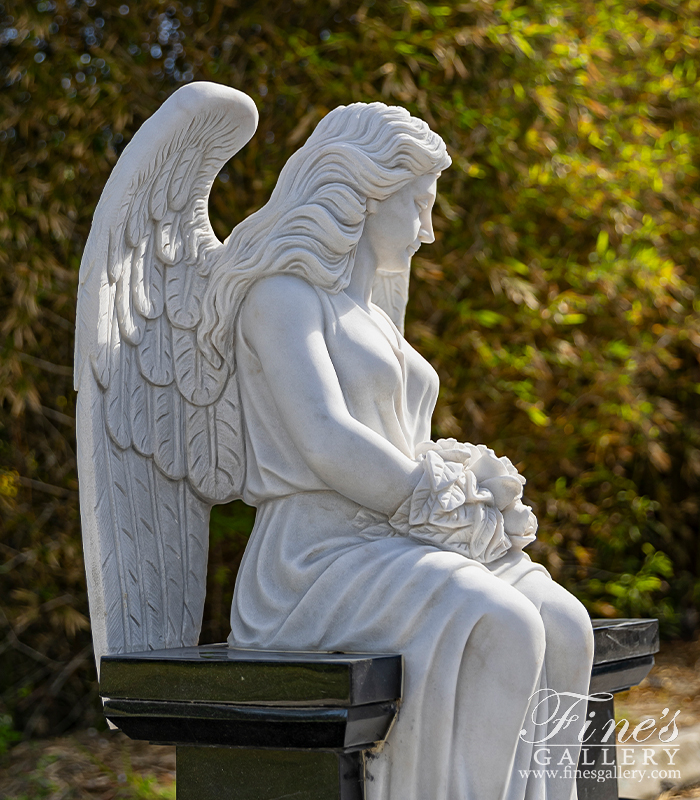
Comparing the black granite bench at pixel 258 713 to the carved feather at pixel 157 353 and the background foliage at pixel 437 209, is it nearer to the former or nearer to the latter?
the carved feather at pixel 157 353

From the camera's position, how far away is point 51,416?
420cm

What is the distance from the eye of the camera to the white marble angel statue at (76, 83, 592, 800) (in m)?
2.08

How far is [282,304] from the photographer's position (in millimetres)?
2314

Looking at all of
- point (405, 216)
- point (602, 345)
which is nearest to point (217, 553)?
point (602, 345)

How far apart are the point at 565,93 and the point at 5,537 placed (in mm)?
2898

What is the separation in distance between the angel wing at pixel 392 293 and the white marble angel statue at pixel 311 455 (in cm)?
14

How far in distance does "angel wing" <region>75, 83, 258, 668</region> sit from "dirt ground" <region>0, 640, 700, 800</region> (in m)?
1.63

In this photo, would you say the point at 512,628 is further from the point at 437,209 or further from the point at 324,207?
the point at 437,209

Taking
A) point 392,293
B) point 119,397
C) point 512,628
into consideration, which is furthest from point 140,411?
point 512,628

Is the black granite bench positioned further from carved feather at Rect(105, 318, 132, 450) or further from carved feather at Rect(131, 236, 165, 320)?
carved feather at Rect(131, 236, 165, 320)

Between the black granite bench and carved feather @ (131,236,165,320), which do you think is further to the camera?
carved feather @ (131,236,165,320)

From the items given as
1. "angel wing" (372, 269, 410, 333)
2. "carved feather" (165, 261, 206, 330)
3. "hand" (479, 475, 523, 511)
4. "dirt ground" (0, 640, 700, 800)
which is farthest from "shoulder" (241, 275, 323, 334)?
→ "dirt ground" (0, 640, 700, 800)

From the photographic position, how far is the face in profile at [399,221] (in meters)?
2.46

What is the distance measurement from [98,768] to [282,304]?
2.47 meters
